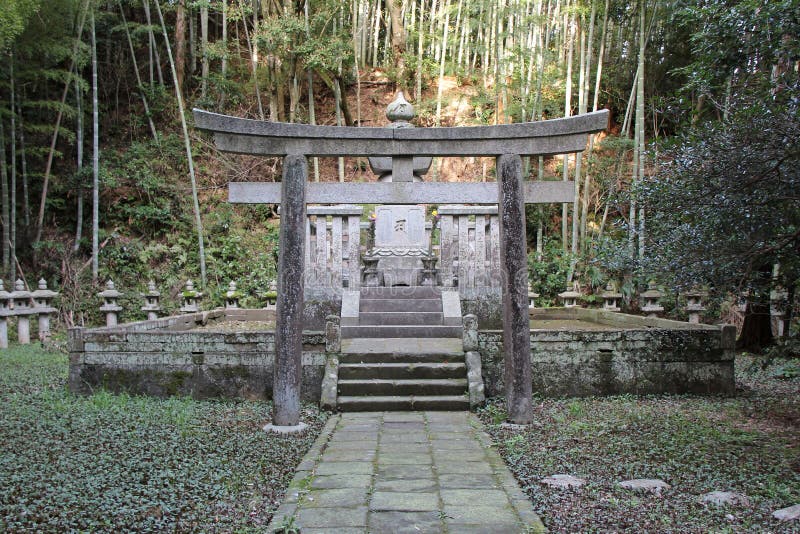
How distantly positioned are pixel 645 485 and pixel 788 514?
755mm

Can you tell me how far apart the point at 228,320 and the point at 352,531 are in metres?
9.68

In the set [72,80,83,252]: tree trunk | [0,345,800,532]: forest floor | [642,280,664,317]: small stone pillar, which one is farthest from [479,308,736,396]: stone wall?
[72,80,83,252]: tree trunk

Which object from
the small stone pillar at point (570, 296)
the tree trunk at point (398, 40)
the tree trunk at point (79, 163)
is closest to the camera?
the small stone pillar at point (570, 296)

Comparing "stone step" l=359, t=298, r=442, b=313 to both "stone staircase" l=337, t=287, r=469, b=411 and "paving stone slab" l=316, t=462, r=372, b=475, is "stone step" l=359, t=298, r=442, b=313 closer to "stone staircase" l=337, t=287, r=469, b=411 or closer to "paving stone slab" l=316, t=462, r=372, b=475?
"stone staircase" l=337, t=287, r=469, b=411

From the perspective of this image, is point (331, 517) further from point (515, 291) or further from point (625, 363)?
point (625, 363)

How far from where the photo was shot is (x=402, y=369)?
22.0ft

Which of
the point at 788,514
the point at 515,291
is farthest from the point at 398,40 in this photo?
the point at 788,514

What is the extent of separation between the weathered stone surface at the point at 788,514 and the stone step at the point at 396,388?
11.4 feet

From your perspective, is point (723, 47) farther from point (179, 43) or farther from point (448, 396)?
point (179, 43)

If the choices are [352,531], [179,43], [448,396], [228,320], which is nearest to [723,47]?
[448,396]

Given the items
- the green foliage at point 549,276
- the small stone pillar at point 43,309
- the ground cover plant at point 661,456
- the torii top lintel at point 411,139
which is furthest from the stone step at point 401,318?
the green foliage at point 549,276

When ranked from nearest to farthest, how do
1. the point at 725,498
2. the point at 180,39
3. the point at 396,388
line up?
the point at 725,498
the point at 396,388
the point at 180,39

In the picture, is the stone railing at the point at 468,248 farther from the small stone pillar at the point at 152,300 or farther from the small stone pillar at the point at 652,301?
the small stone pillar at the point at 152,300

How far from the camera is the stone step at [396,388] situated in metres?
6.48
